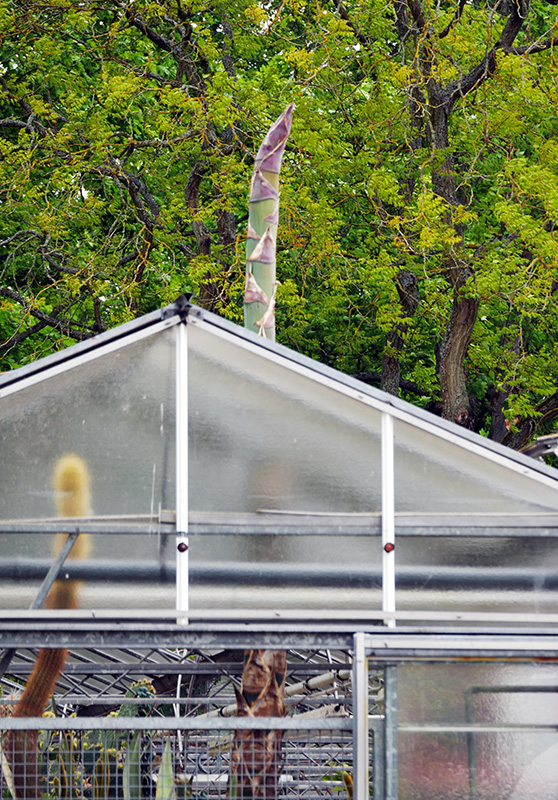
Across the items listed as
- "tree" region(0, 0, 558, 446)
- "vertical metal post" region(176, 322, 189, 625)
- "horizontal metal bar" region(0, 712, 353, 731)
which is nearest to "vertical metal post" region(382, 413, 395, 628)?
"horizontal metal bar" region(0, 712, 353, 731)

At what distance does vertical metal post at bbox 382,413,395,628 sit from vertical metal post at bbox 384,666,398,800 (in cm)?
25

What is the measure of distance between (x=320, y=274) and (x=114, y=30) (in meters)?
4.38

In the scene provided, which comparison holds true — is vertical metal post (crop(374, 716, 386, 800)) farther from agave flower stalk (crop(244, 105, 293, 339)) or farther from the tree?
the tree

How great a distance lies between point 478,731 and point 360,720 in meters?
0.59

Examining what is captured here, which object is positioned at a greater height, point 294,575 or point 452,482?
point 452,482

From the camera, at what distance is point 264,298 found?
5.79 meters

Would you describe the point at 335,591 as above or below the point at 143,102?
below

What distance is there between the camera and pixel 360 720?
430cm

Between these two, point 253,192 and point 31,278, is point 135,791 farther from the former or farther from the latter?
point 31,278

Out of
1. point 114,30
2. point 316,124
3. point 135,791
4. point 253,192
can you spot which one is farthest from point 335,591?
point 114,30

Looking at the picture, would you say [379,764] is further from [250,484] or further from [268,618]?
[250,484]

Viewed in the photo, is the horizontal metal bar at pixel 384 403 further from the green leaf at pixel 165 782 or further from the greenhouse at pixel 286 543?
the green leaf at pixel 165 782

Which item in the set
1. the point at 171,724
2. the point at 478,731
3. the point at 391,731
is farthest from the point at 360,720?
the point at 171,724

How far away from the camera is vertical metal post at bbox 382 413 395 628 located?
4.47 meters
